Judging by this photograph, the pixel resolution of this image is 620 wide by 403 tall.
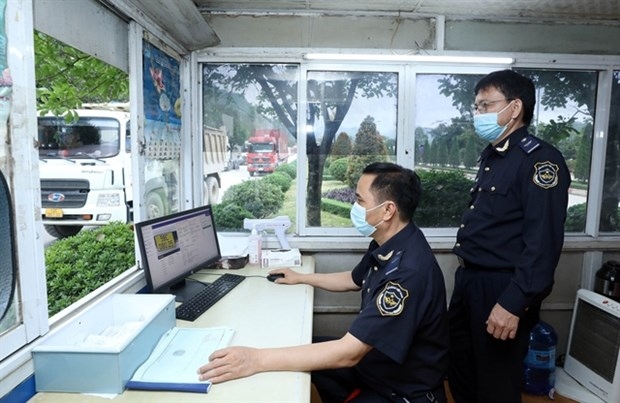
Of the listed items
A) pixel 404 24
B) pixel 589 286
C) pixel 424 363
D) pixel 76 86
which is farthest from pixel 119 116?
pixel 589 286

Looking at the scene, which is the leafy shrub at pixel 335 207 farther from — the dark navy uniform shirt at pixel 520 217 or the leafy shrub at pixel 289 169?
the dark navy uniform shirt at pixel 520 217

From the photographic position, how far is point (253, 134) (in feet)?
8.74

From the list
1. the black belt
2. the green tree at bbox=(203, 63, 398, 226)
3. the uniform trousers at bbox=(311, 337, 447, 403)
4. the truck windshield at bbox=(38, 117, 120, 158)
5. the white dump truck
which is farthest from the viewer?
the truck windshield at bbox=(38, 117, 120, 158)

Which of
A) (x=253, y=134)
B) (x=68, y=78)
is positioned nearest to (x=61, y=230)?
(x=68, y=78)

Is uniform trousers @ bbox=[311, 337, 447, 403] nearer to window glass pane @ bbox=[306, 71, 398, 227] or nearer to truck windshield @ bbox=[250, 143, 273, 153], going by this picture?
window glass pane @ bbox=[306, 71, 398, 227]

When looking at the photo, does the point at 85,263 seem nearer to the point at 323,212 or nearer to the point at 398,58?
the point at 323,212

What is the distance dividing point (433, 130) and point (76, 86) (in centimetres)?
223

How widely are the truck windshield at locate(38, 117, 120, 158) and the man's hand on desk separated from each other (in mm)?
3831

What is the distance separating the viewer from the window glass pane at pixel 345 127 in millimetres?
2615

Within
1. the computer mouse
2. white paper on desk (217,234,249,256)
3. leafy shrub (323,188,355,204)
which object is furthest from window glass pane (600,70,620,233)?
white paper on desk (217,234,249,256)

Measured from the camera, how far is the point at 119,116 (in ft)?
14.3

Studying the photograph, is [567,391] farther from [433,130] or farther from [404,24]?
[404,24]

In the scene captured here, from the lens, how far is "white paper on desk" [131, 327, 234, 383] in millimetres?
1102

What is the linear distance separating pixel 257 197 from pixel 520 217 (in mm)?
1652
